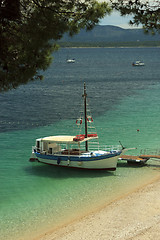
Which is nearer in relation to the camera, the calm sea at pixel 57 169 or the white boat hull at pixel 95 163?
the calm sea at pixel 57 169

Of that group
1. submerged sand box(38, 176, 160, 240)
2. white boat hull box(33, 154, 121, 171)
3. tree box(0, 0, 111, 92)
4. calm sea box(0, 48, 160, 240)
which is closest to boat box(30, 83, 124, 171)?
white boat hull box(33, 154, 121, 171)

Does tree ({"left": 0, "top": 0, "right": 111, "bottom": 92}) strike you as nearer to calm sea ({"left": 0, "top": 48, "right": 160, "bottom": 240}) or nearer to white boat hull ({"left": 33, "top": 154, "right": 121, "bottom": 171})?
calm sea ({"left": 0, "top": 48, "right": 160, "bottom": 240})

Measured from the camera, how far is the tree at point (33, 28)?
1586cm

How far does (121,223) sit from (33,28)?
13839 mm

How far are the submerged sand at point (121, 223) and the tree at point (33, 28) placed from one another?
34.6ft

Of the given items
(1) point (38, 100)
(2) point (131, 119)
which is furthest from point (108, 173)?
(1) point (38, 100)

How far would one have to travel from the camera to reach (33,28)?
15844 mm

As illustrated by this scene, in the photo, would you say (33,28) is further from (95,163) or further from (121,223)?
(95,163)

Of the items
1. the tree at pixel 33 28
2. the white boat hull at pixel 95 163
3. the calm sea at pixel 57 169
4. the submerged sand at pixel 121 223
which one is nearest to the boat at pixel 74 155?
the white boat hull at pixel 95 163

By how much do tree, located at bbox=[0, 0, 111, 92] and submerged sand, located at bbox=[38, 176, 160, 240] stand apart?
34.6 feet

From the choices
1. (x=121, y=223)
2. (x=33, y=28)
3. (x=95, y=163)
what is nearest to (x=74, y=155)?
(x=95, y=163)

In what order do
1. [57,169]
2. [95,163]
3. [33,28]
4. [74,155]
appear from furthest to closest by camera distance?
[57,169]
[74,155]
[95,163]
[33,28]

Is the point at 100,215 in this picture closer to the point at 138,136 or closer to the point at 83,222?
the point at 83,222

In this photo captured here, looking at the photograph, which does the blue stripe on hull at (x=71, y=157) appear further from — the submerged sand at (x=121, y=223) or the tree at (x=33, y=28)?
the tree at (x=33, y=28)
